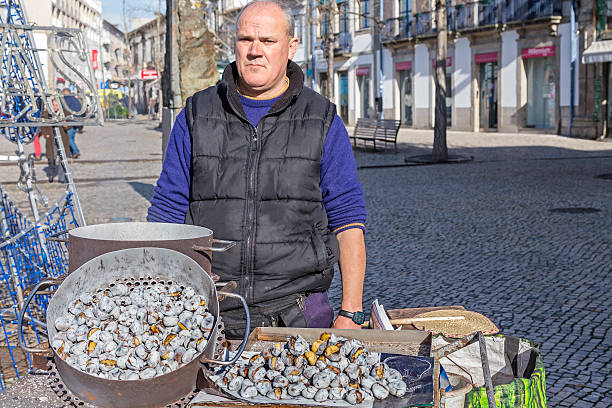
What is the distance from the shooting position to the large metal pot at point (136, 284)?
1.72m

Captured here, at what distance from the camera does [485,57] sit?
31500mm

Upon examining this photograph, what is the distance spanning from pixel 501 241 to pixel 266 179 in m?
6.33

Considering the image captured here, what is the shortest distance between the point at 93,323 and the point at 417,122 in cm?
3451

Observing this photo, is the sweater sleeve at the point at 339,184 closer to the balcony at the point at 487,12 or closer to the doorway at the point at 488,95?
the doorway at the point at 488,95

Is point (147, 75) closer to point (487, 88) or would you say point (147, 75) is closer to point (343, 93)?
point (343, 93)

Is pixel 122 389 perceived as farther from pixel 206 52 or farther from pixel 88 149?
pixel 88 149

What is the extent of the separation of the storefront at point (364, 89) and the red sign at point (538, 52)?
452 inches

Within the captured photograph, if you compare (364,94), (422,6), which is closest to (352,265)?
(422,6)

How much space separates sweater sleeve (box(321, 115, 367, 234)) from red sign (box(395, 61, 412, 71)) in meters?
34.5

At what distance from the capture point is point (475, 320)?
134 inches

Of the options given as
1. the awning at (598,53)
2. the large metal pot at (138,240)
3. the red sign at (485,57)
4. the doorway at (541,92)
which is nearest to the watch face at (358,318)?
the large metal pot at (138,240)

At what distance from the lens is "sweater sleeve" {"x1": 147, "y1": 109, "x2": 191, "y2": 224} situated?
2.69 m

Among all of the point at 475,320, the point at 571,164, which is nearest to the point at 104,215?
the point at 475,320

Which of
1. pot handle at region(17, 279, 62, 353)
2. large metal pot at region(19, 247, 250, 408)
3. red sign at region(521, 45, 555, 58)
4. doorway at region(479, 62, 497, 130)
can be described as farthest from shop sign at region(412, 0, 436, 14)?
pot handle at region(17, 279, 62, 353)
